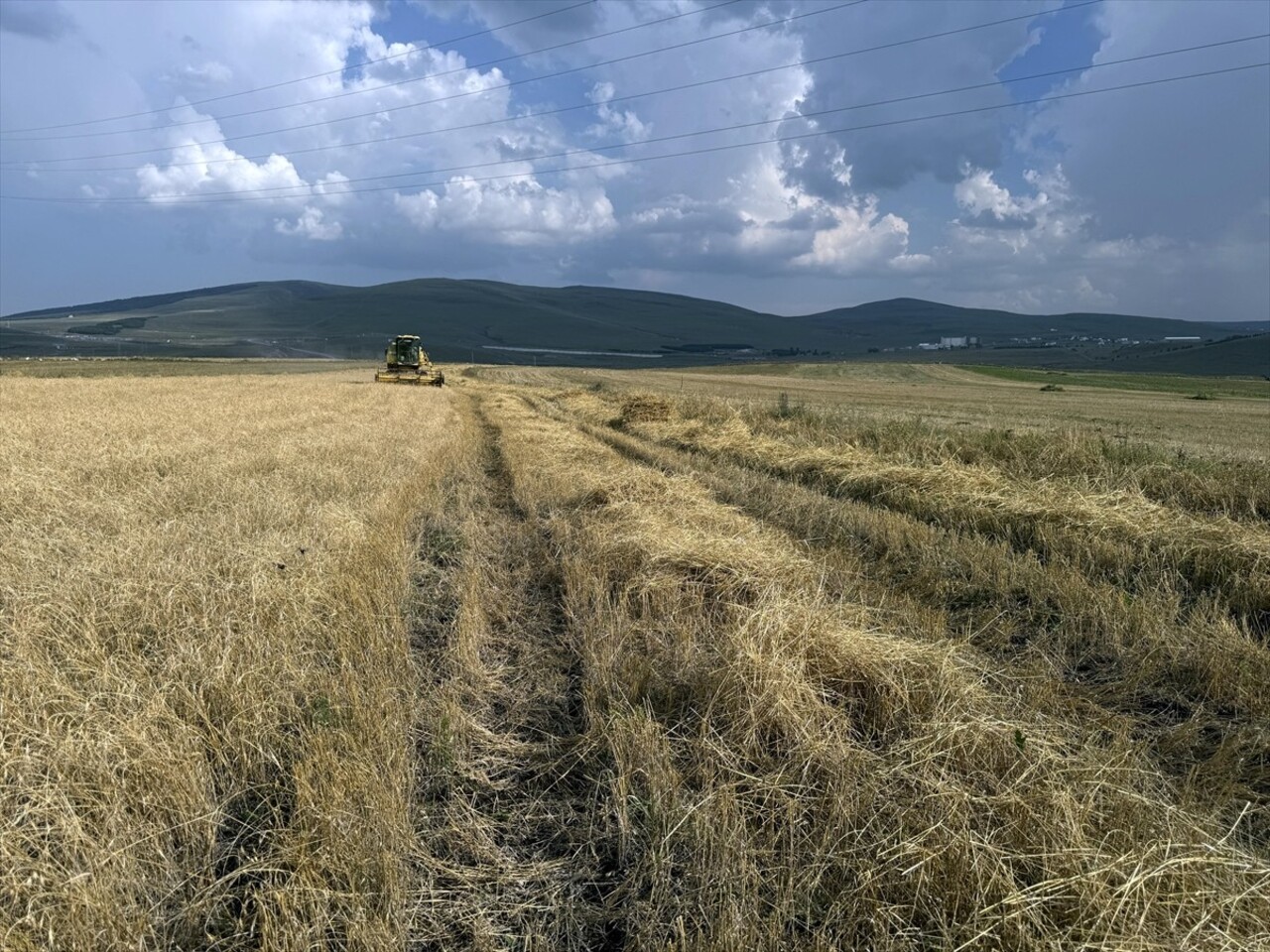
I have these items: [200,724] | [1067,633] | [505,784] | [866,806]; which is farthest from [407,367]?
[866,806]

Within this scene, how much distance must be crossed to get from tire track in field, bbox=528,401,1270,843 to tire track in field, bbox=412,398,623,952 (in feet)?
9.21

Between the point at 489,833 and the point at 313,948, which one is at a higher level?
the point at 313,948

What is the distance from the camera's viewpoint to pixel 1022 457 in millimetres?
11805

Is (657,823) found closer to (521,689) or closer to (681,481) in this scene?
(521,689)

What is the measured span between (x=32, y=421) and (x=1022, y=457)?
1971 cm

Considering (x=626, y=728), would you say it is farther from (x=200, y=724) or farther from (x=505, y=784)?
(x=200, y=724)

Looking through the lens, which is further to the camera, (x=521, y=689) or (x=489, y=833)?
(x=521, y=689)

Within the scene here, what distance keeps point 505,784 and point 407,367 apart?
46.3 metres

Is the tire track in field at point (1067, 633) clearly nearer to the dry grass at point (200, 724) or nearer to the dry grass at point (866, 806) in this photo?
the dry grass at point (866, 806)

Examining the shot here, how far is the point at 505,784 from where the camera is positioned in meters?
3.65

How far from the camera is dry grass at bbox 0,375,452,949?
2588mm

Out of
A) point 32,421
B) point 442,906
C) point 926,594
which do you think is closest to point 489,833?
point 442,906

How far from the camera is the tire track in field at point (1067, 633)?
3.96 meters

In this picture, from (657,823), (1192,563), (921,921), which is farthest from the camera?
(1192,563)
